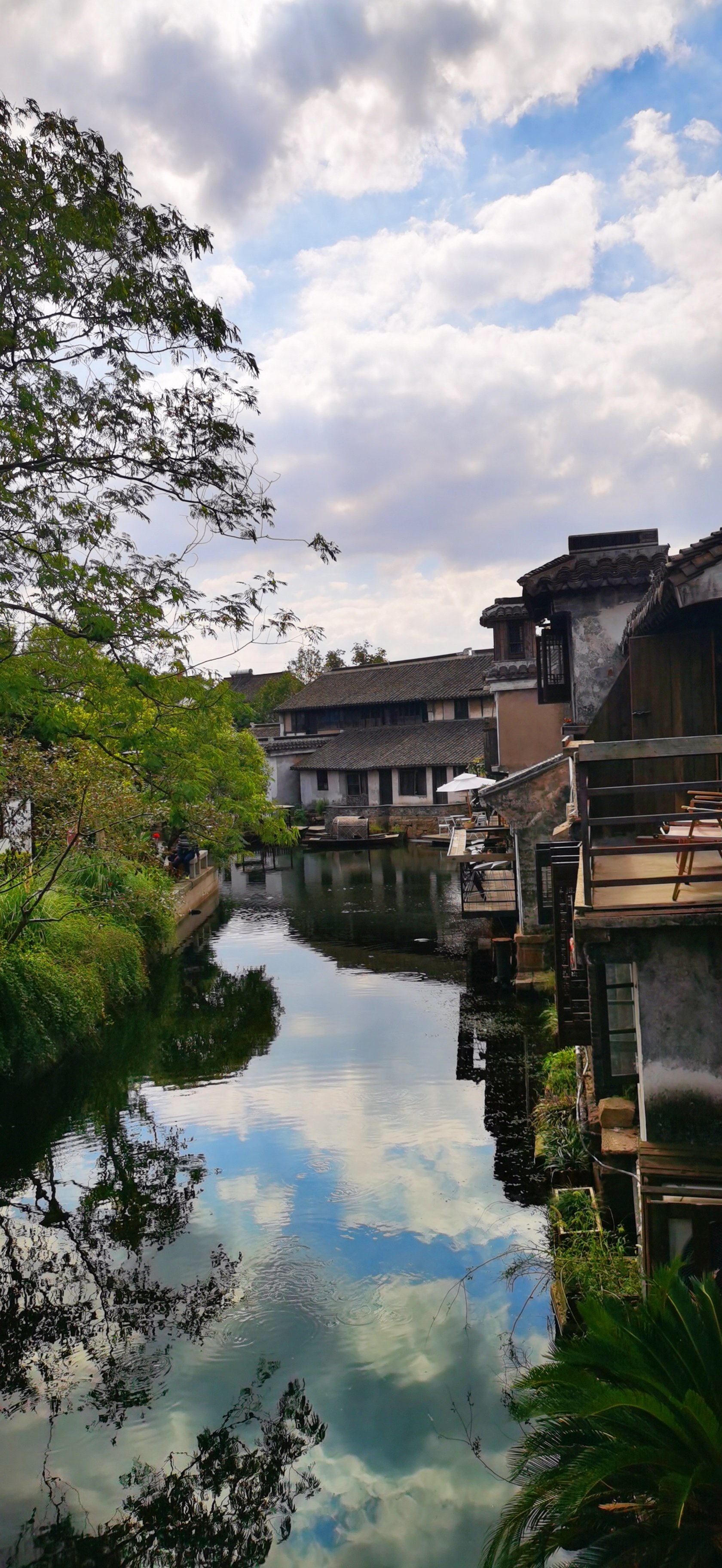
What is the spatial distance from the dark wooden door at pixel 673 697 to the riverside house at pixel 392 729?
3475 cm

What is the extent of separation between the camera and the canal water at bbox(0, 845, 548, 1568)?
262 inches

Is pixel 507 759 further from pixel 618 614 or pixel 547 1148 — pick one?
pixel 547 1148

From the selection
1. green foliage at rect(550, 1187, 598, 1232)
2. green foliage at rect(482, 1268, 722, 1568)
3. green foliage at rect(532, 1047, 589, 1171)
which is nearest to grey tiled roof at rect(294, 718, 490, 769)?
green foliage at rect(532, 1047, 589, 1171)

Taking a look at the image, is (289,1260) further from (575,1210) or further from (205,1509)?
(205,1509)

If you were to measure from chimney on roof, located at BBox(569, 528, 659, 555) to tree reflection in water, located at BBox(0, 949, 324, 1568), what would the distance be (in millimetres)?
10944

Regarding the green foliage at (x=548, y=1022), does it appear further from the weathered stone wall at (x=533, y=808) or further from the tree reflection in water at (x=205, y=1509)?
the tree reflection in water at (x=205, y=1509)

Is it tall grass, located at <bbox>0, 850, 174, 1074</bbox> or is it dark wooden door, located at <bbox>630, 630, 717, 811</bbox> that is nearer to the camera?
dark wooden door, located at <bbox>630, 630, 717, 811</bbox>

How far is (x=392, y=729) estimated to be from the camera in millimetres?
51875

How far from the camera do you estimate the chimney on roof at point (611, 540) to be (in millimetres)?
17359

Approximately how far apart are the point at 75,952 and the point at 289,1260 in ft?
26.5

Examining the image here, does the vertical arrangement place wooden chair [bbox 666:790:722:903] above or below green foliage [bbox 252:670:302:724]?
below

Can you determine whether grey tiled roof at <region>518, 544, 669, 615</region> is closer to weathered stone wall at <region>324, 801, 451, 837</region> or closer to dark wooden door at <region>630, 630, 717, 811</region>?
dark wooden door at <region>630, 630, 717, 811</region>

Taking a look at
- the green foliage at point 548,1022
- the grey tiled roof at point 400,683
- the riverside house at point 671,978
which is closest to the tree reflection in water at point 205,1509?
the riverside house at point 671,978

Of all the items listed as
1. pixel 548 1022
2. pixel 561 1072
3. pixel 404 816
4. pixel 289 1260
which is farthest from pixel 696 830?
pixel 404 816
